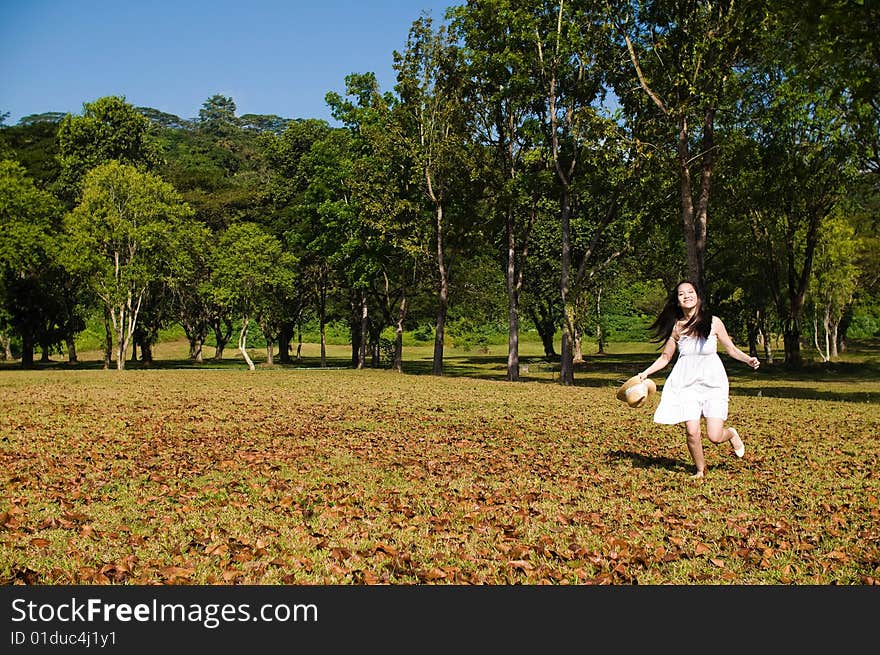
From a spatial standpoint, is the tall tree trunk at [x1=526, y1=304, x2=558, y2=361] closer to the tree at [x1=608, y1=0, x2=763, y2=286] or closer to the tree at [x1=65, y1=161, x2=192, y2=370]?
the tree at [x1=65, y1=161, x2=192, y2=370]

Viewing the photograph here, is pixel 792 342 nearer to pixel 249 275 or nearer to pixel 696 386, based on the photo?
pixel 249 275

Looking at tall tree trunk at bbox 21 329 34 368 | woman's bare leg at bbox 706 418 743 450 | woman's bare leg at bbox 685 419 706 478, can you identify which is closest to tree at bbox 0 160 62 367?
tall tree trunk at bbox 21 329 34 368

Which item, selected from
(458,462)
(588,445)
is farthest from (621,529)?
(588,445)

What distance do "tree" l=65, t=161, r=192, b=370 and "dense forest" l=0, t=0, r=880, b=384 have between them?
15 centimetres

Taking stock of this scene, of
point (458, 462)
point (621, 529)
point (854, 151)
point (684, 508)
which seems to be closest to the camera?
point (621, 529)

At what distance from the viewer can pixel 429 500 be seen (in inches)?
336

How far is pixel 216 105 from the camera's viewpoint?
17550 centimetres

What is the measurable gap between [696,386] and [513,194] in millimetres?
27100

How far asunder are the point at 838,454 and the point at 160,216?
4490 cm

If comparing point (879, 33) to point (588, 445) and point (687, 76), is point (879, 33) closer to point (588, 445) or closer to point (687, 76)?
point (687, 76)

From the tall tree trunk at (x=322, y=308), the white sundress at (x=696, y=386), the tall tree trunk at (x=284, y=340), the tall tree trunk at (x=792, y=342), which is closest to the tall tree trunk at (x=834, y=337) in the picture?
the tall tree trunk at (x=792, y=342)

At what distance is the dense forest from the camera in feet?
95.5

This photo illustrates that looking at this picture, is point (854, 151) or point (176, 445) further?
point (854, 151)

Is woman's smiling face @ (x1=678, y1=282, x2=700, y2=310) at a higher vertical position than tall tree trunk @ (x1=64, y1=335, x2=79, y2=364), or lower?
higher
